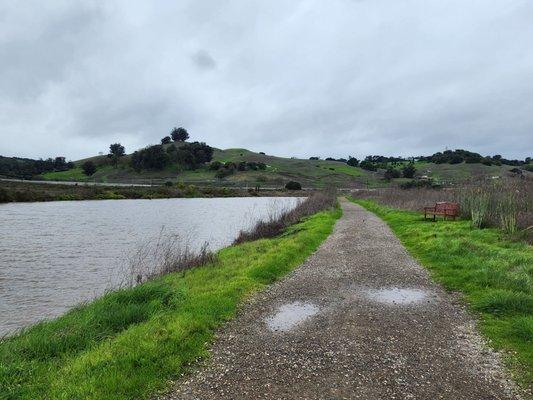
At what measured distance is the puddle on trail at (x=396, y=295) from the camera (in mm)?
10177

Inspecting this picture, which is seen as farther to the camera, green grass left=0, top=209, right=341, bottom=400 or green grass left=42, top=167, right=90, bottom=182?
green grass left=42, top=167, right=90, bottom=182

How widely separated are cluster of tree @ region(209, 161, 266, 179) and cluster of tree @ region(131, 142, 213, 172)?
6446 mm

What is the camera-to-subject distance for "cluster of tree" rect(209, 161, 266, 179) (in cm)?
14875

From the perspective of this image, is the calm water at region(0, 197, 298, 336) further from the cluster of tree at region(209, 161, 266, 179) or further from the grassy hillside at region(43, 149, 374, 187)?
the cluster of tree at region(209, 161, 266, 179)

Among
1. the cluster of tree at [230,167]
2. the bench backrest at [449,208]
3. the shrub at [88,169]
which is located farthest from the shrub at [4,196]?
the shrub at [88,169]

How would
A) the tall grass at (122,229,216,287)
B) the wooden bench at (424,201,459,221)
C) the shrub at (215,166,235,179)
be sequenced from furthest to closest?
1. the shrub at (215,166,235,179)
2. the wooden bench at (424,201,459,221)
3. the tall grass at (122,229,216,287)

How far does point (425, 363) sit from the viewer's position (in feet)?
22.1

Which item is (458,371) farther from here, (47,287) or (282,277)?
(47,287)

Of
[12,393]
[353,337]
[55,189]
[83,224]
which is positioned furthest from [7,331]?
[55,189]

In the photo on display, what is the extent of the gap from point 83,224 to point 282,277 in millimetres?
27029

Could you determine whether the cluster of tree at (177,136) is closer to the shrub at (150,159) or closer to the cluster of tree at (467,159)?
the shrub at (150,159)

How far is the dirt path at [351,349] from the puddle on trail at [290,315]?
0.02 meters

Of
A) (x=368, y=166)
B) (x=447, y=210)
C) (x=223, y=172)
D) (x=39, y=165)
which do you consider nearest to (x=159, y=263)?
(x=447, y=210)

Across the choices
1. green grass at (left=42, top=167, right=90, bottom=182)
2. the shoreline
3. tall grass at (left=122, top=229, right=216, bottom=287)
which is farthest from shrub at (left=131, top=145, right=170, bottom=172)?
tall grass at (left=122, top=229, right=216, bottom=287)
